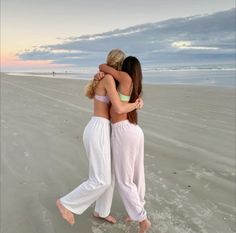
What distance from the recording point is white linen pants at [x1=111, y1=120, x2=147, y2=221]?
11.1 feet

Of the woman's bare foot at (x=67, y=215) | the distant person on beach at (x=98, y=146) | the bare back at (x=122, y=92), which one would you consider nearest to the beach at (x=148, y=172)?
the woman's bare foot at (x=67, y=215)

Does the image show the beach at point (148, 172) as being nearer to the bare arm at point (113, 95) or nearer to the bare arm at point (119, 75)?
the bare arm at point (113, 95)

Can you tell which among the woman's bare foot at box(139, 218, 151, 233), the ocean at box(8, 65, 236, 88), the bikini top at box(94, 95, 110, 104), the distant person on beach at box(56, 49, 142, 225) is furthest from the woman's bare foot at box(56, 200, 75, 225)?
the ocean at box(8, 65, 236, 88)

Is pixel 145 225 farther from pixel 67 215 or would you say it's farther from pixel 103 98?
pixel 103 98

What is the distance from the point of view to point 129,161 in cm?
343

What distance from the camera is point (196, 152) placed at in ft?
20.8

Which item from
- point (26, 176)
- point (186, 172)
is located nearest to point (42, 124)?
point (26, 176)

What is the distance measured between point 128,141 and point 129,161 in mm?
209

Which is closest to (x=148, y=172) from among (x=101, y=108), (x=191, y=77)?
(x=101, y=108)

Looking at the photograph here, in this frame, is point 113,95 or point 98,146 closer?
point 113,95

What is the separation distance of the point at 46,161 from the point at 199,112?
18.8ft

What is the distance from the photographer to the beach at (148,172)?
3.89m

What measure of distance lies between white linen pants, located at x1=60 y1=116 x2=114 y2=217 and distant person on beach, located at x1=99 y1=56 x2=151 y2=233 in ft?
0.26

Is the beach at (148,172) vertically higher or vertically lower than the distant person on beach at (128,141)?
lower
